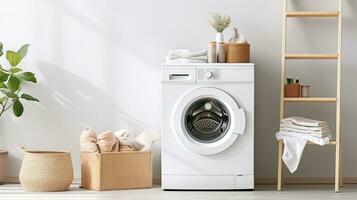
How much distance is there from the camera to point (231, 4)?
5344 mm

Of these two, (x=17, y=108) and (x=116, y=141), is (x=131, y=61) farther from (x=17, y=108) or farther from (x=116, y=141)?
(x=17, y=108)

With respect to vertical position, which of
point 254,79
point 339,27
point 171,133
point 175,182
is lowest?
point 175,182

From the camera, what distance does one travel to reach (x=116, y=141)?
5.02 metres

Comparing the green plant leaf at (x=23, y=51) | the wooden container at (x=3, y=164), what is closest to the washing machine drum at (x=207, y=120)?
the green plant leaf at (x=23, y=51)

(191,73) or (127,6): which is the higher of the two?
(127,6)

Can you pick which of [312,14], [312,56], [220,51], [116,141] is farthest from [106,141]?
[312,14]

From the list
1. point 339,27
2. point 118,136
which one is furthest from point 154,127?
point 339,27

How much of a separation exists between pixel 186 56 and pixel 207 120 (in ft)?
1.50

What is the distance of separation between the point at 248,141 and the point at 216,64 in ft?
1.82

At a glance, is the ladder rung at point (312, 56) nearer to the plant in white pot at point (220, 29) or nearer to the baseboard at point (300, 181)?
the plant in white pot at point (220, 29)

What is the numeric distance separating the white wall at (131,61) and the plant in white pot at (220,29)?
11.1 inches

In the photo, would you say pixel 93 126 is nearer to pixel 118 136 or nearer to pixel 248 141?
pixel 118 136

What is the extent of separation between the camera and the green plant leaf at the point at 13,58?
16.6ft

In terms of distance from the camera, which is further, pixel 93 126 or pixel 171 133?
pixel 93 126
